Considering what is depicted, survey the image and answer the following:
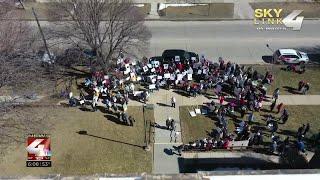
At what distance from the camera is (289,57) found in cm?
3656

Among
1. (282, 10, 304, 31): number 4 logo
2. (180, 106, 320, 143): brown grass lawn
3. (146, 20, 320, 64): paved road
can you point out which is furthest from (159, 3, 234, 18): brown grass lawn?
(180, 106, 320, 143): brown grass lawn

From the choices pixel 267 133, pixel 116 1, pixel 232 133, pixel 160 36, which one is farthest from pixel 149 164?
pixel 160 36

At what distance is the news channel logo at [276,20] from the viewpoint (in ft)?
136

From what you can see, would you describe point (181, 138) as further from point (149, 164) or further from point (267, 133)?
point (267, 133)

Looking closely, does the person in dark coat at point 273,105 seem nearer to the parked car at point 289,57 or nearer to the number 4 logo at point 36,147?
the parked car at point 289,57

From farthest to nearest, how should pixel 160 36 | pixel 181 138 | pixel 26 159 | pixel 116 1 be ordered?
pixel 160 36, pixel 116 1, pixel 181 138, pixel 26 159

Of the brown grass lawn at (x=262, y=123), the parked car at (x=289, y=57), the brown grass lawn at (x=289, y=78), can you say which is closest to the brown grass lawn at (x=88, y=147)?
the brown grass lawn at (x=262, y=123)

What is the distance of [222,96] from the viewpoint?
1303 inches

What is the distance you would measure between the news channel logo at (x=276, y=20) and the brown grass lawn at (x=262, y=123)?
36.8 feet

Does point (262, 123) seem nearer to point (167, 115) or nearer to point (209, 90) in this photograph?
point (209, 90)

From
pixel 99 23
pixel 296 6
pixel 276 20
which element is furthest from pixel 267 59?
pixel 99 23

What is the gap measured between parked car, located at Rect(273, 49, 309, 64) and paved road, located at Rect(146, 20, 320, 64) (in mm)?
1393

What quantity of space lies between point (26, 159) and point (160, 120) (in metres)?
8.46

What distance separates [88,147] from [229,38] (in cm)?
1677
